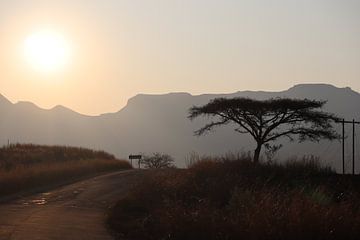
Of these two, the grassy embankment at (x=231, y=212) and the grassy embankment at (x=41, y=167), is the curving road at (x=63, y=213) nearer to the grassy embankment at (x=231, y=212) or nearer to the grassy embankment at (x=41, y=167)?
the grassy embankment at (x=231, y=212)

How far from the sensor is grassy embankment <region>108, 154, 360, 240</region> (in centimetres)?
1140

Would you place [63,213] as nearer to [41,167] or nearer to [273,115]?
[41,167]

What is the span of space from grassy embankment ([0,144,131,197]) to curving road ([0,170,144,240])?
1.57 meters

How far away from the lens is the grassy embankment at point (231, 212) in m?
11.4

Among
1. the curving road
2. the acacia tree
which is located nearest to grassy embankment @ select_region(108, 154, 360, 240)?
the curving road

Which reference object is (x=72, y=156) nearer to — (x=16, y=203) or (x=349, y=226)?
(x=16, y=203)

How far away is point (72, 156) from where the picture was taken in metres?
46.3

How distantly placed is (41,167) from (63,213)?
48.1 feet

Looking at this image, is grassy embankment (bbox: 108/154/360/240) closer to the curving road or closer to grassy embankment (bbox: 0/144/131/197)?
the curving road

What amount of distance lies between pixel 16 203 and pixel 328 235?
12.3 m

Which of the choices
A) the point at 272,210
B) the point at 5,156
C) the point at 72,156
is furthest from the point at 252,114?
the point at 272,210

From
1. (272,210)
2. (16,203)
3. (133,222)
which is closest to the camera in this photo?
(272,210)

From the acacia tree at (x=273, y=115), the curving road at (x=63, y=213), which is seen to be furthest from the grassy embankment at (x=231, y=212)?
the acacia tree at (x=273, y=115)

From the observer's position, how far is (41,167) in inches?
1265
